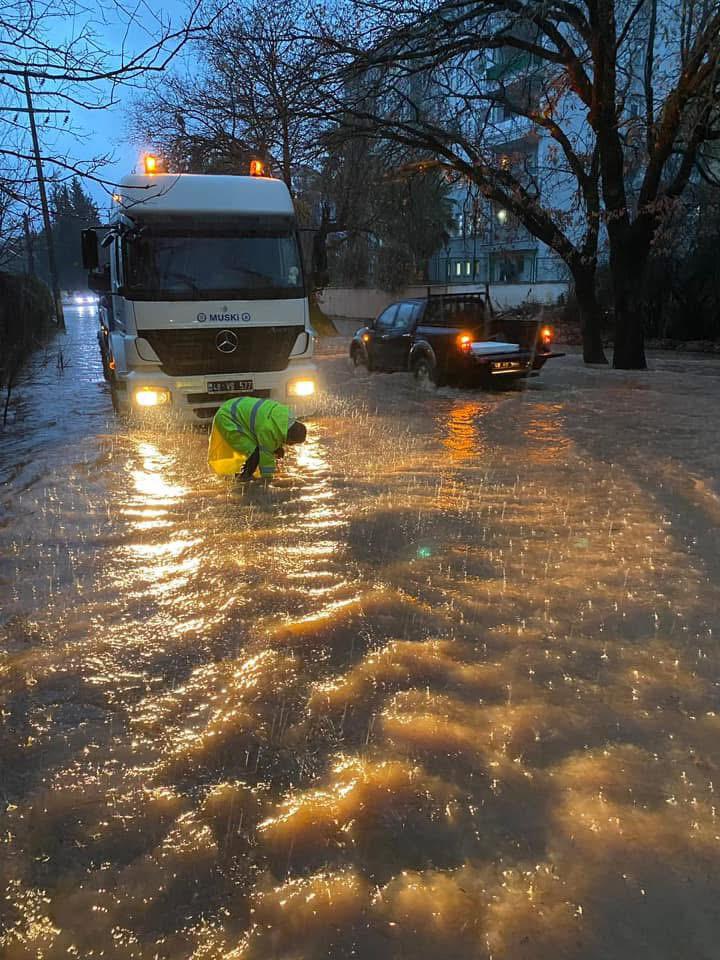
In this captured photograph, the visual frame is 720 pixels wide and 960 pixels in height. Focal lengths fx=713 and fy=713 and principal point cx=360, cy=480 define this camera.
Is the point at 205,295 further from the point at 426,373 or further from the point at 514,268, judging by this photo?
the point at 514,268

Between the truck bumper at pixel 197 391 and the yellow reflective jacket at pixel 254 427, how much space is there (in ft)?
5.44

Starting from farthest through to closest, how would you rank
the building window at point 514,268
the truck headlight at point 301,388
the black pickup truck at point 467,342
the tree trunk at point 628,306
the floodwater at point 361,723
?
the building window at point 514,268
the tree trunk at point 628,306
the black pickup truck at point 467,342
the truck headlight at point 301,388
the floodwater at point 361,723

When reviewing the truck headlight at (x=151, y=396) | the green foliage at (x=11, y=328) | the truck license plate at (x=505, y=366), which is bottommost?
the truck headlight at (x=151, y=396)

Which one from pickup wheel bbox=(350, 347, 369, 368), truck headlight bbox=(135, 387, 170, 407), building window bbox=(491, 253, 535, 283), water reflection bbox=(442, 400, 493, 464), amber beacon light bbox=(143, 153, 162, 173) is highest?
building window bbox=(491, 253, 535, 283)

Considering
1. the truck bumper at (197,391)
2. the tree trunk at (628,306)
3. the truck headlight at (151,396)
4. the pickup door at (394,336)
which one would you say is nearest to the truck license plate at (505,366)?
the pickup door at (394,336)

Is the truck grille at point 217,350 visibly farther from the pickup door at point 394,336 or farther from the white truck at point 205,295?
the pickup door at point 394,336

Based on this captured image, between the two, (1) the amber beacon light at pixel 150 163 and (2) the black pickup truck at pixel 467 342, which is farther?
(2) the black pickup truck at pixel 467 342

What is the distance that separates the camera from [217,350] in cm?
824

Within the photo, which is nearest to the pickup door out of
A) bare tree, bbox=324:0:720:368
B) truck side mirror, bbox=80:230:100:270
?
bare tree, bbox=324:0:720:368

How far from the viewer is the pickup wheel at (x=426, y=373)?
12664 mm

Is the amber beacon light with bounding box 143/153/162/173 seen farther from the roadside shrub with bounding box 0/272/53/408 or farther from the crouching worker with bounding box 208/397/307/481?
the roadside shrub with bounding box 0/272/53/408

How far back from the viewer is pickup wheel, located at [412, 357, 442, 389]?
499 inches

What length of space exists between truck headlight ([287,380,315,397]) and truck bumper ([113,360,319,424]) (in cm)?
1

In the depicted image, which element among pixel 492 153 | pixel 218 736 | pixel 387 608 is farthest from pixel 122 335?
pixel 492 153
